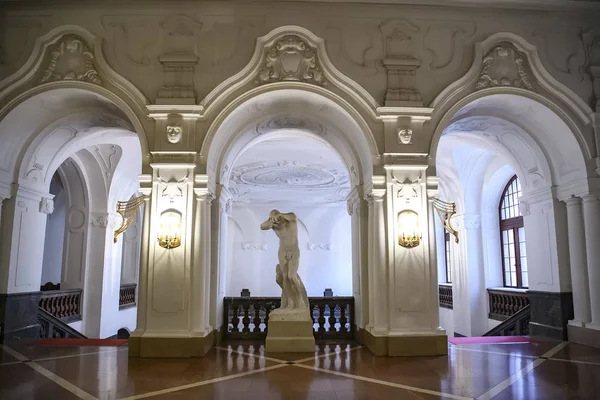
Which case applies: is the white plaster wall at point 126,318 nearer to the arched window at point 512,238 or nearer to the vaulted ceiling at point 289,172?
the vaulted ceiling at point 289,172

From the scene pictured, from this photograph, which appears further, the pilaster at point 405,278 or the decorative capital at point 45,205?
the decorative capital at point 45,205

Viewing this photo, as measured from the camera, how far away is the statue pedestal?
26.5 ft

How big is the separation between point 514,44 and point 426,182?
312cm

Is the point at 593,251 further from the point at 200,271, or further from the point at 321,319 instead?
the point at 200,271

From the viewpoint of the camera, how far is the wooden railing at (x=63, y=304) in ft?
37.2

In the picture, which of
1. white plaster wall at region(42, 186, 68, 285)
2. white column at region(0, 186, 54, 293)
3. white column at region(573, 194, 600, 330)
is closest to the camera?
white column at region(573, 194, 600, 330)

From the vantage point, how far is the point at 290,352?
8016mm

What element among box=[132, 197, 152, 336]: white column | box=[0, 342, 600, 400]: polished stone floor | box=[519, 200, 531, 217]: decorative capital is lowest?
box=[0, 342, 600, 400]: polished stone floor

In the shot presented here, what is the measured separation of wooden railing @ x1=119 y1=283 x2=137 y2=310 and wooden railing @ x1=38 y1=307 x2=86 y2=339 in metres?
4.38

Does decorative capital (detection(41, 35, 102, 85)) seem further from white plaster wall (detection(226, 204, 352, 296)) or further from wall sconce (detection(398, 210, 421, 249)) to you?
white plaster wall (detection(226, 204, 352, 296))

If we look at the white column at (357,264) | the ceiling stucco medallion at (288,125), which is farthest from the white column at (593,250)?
the ceiling stucco medallion at (288,125)

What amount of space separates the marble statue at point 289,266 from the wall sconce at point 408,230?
6.36 ft

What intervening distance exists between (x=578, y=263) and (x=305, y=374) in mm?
5716

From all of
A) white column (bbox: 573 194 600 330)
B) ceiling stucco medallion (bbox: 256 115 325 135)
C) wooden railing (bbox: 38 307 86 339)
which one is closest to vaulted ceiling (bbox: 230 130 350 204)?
ceiling stucco medallion (bbox: 256 115 325 135)
